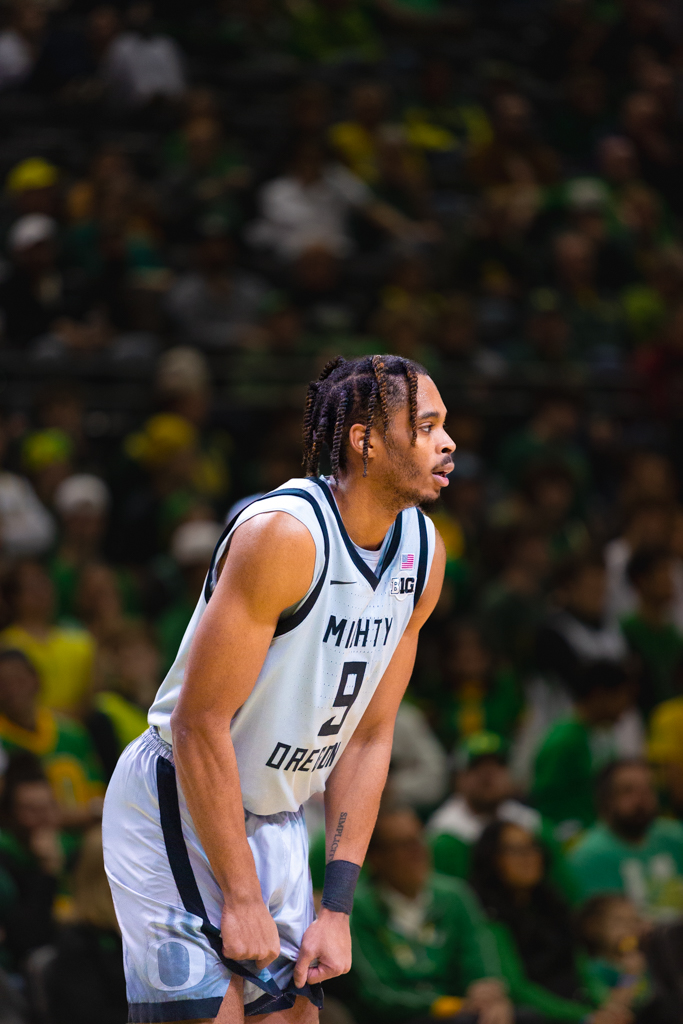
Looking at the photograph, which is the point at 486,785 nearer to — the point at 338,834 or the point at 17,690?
the point at 17,690

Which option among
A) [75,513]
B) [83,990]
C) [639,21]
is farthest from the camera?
[639,21]

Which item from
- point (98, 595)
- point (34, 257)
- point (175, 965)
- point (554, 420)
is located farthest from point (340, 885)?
point (34, 257)

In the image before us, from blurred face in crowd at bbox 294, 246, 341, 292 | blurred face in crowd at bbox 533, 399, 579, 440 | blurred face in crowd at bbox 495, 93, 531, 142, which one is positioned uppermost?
blurred face in crowd at bbox 495, 93, 531, 142

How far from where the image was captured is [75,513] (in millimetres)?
7031

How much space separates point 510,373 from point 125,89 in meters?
3.91

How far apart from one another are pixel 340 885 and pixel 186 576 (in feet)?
13.8

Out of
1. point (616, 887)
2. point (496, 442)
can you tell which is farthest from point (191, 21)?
point (616, 887)

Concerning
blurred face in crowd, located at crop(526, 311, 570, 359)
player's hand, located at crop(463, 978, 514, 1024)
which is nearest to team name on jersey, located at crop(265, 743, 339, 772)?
player's hand, located at crop(463, 978, 514, 1024)

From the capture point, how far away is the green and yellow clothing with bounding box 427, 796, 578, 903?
5598mm

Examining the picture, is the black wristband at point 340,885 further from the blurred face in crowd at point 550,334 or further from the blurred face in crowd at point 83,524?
the blurred face in crowd at point 550,334

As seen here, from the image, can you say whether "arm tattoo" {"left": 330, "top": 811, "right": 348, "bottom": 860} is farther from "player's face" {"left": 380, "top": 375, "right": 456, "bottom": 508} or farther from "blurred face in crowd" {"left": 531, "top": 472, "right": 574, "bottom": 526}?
"blurred face in crowd" {"left": 531, "top": 472, "right": 574, "bottom": 526}

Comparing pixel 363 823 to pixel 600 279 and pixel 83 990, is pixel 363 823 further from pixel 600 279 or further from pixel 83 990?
pixel 600 279

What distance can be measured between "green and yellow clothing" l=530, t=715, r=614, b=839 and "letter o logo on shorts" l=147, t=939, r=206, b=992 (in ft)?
13.0

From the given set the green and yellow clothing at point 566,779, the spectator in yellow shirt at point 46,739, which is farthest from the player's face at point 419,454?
the green and yellow clothing at point 566,779
